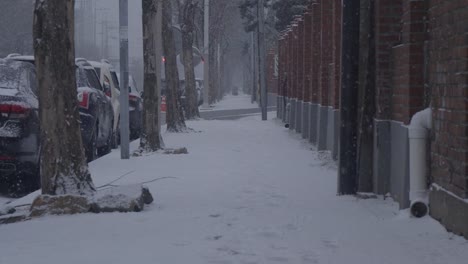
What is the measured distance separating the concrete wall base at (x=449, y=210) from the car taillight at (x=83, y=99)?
24.8ft

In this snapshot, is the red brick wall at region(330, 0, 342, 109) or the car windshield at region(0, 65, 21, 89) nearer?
the car windshield at region(0, 65, 21, 89)

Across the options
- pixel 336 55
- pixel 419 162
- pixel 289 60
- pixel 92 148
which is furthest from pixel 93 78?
pixel 289 60

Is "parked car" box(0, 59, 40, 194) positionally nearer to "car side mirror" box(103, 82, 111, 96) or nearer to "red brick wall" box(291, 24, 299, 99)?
"car side mirror" box(103, 82, 111, 96)

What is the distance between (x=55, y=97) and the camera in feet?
28.2

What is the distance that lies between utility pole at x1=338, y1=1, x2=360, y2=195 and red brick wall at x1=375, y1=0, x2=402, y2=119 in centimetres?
27

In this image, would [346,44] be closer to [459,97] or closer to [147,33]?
[459,97]

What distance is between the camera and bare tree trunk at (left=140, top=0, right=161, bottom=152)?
1625cm

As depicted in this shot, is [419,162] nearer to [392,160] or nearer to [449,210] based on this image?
[449,210]

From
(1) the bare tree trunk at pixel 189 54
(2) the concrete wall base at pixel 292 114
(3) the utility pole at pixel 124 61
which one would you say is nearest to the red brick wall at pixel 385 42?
(3) the utility pole at pixel 124 61

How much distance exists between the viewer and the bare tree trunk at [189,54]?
30672mm

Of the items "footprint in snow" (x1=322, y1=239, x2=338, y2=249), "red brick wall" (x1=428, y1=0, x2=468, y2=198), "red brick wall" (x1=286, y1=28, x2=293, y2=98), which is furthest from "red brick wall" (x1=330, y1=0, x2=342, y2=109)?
"red brick wall" (x1=286, y1=28, x2=293, y2=98)

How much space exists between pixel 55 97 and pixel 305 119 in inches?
502

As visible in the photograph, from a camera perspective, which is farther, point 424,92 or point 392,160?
point 392,160

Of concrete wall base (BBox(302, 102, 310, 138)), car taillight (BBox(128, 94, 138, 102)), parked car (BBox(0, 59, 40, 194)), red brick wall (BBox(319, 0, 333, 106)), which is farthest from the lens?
car taillight (BBox(128, 94, 138, 102))
